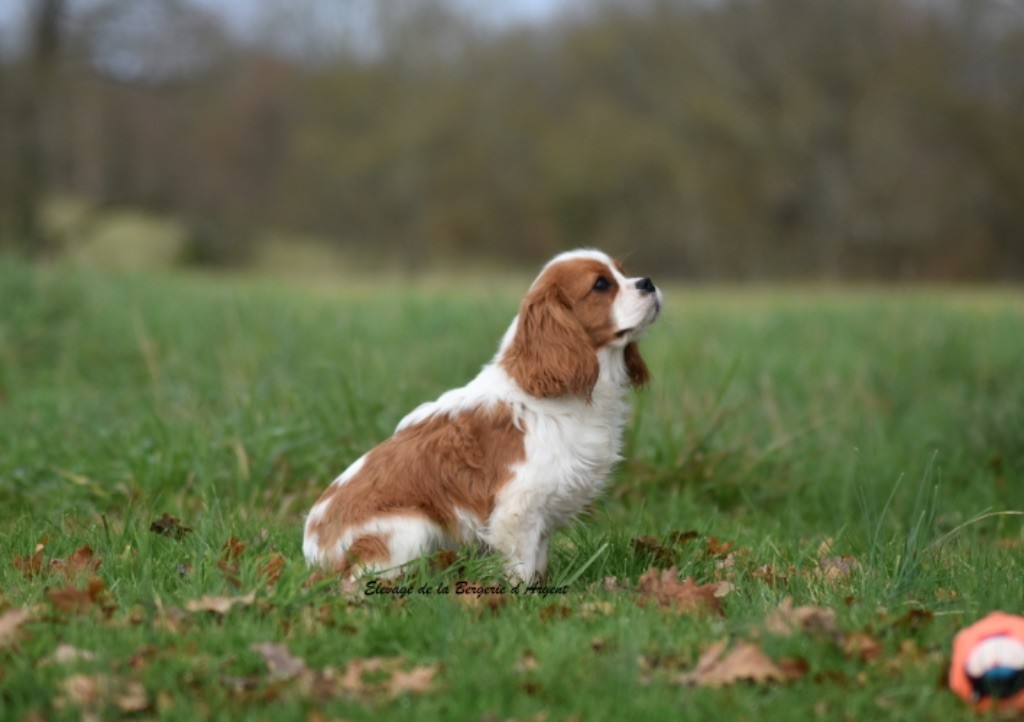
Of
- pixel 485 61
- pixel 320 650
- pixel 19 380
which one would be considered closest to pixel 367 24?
pixel 485 61

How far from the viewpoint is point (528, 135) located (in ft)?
93.5

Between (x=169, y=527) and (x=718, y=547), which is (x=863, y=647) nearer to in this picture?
(x=718, y=547)

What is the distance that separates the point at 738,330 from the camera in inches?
442

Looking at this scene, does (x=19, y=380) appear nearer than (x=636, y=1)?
Yes

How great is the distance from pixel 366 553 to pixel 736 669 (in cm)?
140

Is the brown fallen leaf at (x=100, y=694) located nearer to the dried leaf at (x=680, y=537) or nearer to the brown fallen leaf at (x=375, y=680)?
the brown fallen leaf at (x=375, y=680)

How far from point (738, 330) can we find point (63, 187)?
699 inches

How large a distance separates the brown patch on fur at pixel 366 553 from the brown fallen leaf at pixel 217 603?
0.46 metres

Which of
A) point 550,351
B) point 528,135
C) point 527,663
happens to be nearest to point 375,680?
point 527,663

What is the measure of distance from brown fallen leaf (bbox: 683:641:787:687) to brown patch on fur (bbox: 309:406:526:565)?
45.4 inches

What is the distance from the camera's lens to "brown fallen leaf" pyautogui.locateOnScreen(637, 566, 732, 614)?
3.65 metres

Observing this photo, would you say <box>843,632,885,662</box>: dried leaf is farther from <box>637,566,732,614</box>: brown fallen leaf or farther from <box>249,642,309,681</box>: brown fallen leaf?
<box>249,642,309,681</box>: brown fallen leaf

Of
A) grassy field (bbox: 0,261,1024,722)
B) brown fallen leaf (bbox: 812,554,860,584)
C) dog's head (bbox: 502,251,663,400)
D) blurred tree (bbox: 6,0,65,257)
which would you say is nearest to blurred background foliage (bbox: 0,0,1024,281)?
blurred tree (bbox: 6,0,65,257)

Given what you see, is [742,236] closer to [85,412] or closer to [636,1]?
[636,1]
